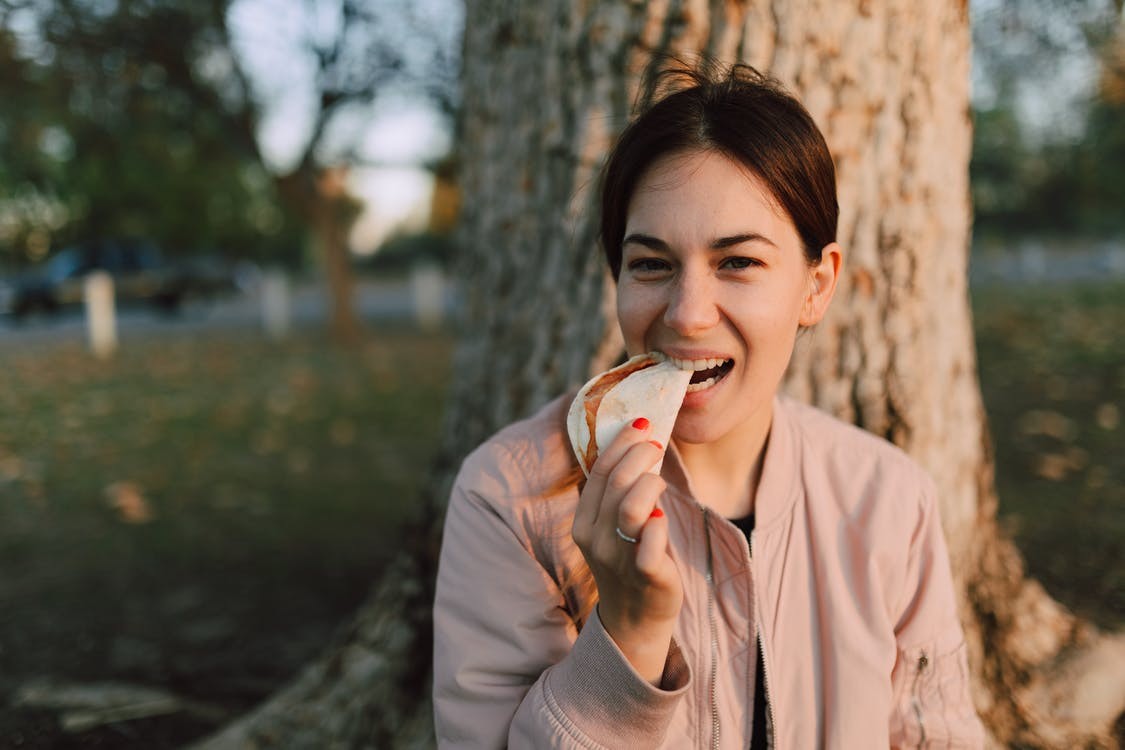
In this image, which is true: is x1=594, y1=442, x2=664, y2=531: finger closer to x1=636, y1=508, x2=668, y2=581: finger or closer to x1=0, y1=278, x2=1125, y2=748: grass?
x1=636, y1=508, x2=668, y2=581: finger

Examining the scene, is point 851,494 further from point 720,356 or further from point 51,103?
point 51,103

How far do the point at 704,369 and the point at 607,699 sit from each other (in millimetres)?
631

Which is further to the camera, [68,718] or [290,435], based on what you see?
[290,435]

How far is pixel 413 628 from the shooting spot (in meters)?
2.76

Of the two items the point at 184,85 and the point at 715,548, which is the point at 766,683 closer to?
the point at 715,548

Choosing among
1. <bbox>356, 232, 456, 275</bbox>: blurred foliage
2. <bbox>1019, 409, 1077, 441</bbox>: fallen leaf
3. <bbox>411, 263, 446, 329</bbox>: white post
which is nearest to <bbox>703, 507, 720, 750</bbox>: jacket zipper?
<bbox>1019, 409, 1077, 441</bbox>: fallen leaf

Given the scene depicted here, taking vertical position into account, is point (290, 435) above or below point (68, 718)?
below

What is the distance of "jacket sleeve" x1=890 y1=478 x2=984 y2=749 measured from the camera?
185cm

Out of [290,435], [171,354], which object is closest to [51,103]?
[171,354]

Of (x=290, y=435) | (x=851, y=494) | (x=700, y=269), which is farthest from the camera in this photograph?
(x=290, y=435)

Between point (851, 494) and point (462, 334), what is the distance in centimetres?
148

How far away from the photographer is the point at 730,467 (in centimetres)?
196

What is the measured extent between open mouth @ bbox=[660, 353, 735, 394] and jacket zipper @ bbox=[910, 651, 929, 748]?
2.39 feet

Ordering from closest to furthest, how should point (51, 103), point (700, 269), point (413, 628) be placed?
1. point (700, 269)
2. point (413, 628)
3. point (51, 103)
